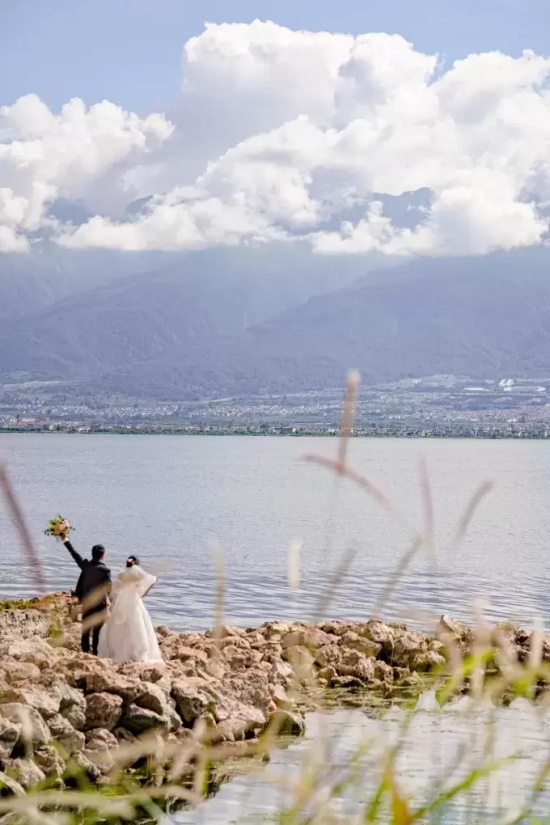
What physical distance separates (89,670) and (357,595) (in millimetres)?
22657

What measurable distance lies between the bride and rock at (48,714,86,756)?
13.7 ft

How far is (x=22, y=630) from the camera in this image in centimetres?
Result: 2164

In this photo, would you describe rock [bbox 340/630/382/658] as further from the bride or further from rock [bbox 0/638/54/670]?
rock [bbox 0/638/54/670]

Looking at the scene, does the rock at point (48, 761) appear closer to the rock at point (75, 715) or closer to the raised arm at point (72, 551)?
the rock at point (75, 715)

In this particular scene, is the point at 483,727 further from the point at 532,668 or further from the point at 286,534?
the point at 286,534

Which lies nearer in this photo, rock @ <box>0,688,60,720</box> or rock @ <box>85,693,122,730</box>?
rock @ <box>0,688,60,720</box>

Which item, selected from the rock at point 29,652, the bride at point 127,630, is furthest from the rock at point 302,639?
the rock at point 29,652

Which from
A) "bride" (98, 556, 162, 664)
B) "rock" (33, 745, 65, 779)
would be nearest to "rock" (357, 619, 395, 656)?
"bride" (98, 556, 162, 664)

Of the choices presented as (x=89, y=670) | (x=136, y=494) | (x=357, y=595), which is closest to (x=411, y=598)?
(x=357, y=595)

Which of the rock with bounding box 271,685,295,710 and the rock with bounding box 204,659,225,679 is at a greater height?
the rock with bounding box 204,659,225,679

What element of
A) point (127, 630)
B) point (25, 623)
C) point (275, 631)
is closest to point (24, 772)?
point (127, 630)

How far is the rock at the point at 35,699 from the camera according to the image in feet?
47.1

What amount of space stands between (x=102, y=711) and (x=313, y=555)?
41.6m

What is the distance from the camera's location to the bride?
18781 millimetres
